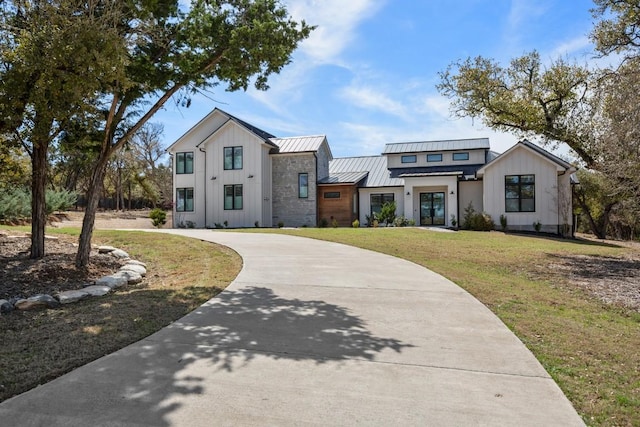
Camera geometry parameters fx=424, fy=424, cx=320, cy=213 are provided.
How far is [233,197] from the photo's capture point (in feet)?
87.8

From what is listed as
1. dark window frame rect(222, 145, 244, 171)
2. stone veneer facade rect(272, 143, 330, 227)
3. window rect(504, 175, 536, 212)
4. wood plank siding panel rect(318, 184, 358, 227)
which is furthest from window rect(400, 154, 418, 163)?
dark window frame rect(222, 145, 244, 171)

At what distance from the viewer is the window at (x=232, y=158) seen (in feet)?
87.4

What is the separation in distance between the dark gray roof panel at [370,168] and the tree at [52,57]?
21531 millimetres

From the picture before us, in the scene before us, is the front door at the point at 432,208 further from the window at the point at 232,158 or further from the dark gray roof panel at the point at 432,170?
the window at the point at 232,158

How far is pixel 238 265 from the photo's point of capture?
9.76 meters

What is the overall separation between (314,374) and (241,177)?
23.5 metres

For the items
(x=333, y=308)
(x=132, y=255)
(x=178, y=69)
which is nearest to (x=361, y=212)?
(x=132, y=255)

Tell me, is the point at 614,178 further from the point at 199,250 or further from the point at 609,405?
the point at 199,250

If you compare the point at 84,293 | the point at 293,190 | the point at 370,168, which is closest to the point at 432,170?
the point at 370,168

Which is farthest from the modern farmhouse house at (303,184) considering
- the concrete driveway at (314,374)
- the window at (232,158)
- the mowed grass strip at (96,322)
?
the concrete driveway at (314,374)

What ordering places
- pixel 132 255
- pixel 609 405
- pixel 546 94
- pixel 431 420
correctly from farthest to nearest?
1. pixel 546 94
2. pixel 132 255
3. pixel 609 405
4. pixel 431 420

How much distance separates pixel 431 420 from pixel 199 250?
33.9ft

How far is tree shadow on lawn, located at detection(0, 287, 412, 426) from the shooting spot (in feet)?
10.4

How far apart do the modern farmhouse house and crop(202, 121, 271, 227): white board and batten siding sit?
0.06 metres
